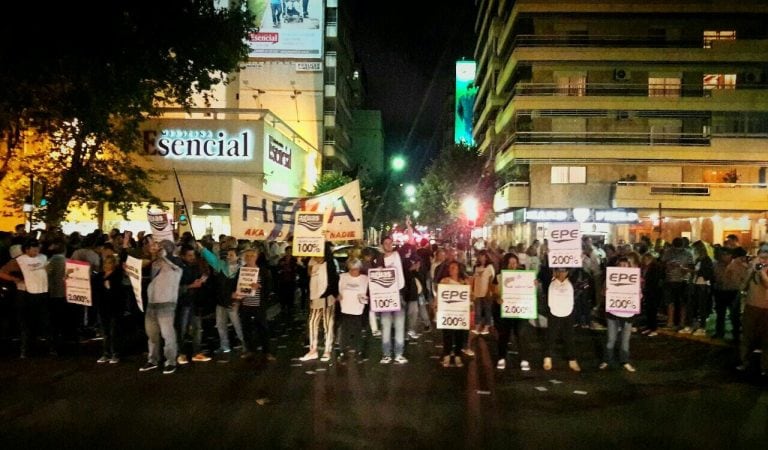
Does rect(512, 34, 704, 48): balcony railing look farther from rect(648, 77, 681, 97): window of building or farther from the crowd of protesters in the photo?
the crowd of protesters

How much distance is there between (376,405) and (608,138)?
36.2m

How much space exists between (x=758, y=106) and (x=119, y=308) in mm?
39135

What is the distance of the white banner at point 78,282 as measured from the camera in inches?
459

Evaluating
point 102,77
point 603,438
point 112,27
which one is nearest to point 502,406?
point 603,438

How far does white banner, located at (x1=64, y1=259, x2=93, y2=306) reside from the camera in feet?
38.3

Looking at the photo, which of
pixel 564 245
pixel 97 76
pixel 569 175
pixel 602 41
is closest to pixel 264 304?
pixel 564 245

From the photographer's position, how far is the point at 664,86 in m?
42.1

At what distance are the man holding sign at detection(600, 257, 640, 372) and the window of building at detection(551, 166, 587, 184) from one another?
106ft

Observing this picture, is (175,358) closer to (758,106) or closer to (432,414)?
(432,414)

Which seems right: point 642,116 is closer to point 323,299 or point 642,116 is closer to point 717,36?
point 717,36

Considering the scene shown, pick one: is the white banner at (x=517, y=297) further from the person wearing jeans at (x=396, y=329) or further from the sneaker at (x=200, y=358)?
the sneaker at (x=200, y=358)

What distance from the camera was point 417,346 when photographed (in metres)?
13.5

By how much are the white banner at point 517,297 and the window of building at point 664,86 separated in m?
34.1

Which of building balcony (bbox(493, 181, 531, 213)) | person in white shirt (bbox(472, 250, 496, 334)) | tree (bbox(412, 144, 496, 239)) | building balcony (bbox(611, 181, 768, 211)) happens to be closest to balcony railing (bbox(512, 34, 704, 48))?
building balcony (bbox(611, 181, 768, 211))
